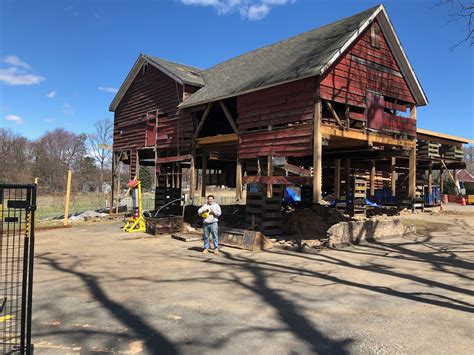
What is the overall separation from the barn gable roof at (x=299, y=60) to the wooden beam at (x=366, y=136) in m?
1.97

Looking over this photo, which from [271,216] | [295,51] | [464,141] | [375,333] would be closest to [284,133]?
[271,216]

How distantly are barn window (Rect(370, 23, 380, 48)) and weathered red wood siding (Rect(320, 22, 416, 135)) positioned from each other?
0.35ft

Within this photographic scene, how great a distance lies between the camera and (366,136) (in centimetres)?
1485

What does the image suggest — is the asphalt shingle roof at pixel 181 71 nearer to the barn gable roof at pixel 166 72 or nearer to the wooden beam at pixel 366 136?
the barn gable roof at pixel 166 72

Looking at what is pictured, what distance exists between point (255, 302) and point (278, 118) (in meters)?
9.34

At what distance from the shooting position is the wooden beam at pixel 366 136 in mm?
13633

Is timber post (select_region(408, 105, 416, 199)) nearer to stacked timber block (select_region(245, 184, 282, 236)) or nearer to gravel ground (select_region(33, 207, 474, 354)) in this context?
gravel ground (select_region(33, 207, 474, 354))

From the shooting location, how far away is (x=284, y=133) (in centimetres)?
1469

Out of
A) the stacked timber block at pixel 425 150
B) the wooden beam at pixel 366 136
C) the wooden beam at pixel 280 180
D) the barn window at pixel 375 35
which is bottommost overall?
the wooden beam at pixel 280 180

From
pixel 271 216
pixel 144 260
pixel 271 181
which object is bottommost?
pixel 144 260

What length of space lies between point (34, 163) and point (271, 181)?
7488 cm

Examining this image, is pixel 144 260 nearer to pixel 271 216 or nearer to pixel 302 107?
pixel 271 216

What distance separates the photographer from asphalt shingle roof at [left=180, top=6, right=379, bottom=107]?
14117mm

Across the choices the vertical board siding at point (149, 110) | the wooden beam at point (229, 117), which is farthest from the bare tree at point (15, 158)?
the wooden beam at point (229, 117)
